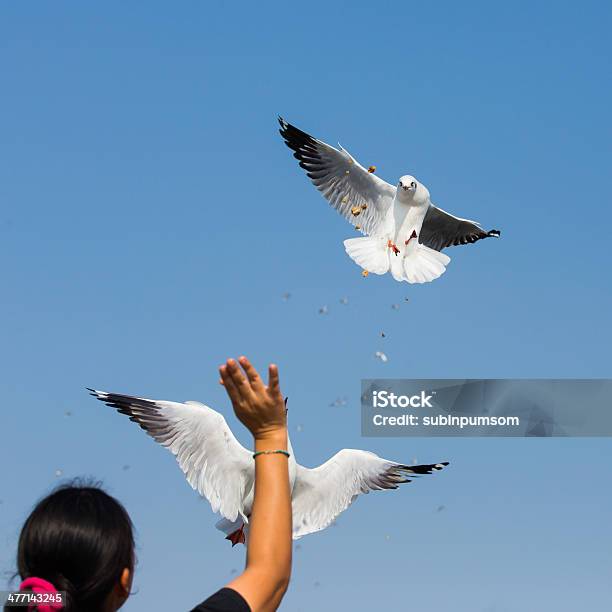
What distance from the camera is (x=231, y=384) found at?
184cm

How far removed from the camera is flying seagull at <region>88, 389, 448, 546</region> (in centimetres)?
826

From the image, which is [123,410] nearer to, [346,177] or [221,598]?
[346,177]

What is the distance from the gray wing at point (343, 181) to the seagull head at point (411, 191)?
0.68 ft

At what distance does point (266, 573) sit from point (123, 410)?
21.6 feet

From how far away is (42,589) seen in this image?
5.19 feet

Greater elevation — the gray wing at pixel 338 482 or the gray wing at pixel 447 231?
the gray wing at pixel 447 231

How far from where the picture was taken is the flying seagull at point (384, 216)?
9969 millimetres

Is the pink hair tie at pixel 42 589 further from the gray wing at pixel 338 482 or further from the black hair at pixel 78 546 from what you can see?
the gray wing at pixel 338 482

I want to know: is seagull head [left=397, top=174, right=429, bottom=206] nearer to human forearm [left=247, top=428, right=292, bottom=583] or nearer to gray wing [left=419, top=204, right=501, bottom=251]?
gray wing [left=419, top=204, right=501, bottom=251]

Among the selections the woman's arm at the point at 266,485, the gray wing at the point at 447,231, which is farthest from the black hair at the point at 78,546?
the gray wing at the point at 447,231

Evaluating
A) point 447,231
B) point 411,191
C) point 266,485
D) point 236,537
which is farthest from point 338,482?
point 266,485

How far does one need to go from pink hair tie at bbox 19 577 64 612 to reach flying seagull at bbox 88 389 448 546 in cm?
664

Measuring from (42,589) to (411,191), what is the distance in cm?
875

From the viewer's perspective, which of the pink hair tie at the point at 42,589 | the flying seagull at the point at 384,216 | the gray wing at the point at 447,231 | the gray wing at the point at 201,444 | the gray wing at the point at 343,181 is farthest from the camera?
the gray wing at the point at 447,231
